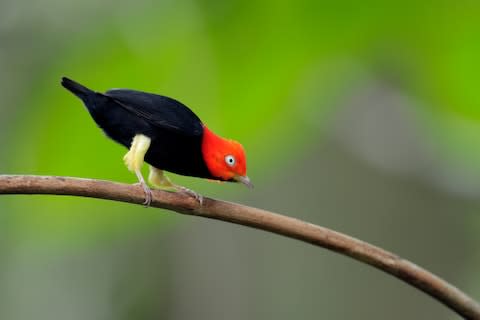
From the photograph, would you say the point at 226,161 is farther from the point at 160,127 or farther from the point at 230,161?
the point at 160,127

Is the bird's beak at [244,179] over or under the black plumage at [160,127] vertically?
under

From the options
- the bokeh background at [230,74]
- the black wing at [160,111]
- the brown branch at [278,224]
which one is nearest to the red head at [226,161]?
the black wing at [160,111]

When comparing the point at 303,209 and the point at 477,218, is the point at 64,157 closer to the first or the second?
the point at 477,218

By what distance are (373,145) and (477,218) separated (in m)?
1.16

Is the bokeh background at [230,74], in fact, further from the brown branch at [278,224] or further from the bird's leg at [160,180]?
the bird's leg at [160,180]

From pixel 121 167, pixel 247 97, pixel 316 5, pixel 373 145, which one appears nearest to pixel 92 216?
pixel 121 167

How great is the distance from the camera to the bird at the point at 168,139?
10.6 ft

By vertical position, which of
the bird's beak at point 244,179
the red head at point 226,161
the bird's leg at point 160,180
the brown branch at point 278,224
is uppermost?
the red head at point 226,161

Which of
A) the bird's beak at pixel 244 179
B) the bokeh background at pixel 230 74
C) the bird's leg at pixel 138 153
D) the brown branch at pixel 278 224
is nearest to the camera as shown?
the bokeh background at pixel 230 74

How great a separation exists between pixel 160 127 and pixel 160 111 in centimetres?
9

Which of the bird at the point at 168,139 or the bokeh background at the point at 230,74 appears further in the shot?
the bird at the point at 168,139

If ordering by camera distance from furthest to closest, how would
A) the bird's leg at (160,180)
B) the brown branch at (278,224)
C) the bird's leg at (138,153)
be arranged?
the bird's leg at (160,180) < the bird's leg at (138,153) < the brown branch at (278,224)

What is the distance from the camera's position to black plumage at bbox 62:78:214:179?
3.26m

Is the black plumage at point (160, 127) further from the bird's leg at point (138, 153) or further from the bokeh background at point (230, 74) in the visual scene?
the bokeh background at point (230, 74)
